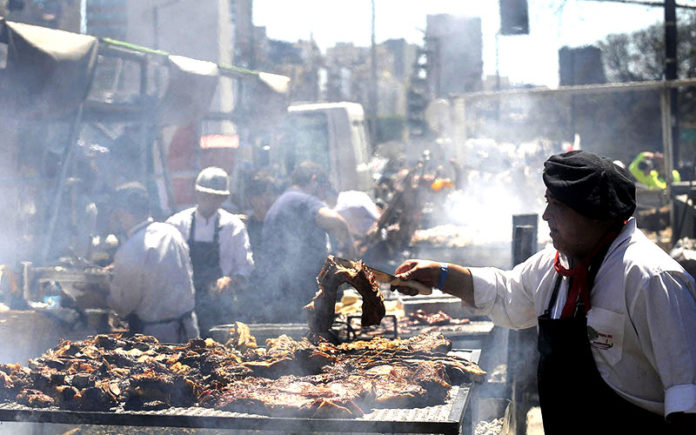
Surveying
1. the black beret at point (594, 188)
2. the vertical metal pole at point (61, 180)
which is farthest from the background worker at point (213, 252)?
the black beret at point (594, 188)

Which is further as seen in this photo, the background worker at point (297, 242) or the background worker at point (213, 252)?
the background worker at point (297, 242)

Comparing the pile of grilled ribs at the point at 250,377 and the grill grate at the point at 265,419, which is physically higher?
the pile of grilled ribs at the point at 250,377

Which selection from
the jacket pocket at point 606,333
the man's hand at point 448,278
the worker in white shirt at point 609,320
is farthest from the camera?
the man's hand at point 448,278

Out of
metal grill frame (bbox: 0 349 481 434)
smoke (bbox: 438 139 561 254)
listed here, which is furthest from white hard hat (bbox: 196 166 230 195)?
smoke (bbox: 438 139 561 254)

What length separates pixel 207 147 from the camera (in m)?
11.5

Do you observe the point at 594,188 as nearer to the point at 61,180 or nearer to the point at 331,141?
the point at 61,180

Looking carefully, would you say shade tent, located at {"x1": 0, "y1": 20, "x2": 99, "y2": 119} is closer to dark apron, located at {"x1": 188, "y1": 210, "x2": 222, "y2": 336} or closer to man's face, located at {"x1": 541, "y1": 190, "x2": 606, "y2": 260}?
dark apron, located at {"x1": 188, "y1": 210, "x2": 222, "y2": 336}

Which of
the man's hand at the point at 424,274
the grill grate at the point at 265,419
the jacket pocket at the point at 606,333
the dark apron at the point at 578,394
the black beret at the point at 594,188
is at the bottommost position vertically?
the grill grate at the point at 265,419

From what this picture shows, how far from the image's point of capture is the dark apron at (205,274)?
6.70 m

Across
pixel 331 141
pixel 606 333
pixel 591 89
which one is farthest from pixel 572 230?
pixel 591 89

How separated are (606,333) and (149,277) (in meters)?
4.10

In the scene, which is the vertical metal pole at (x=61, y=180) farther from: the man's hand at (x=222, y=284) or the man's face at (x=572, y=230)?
the man's face at (x=572, y=230)

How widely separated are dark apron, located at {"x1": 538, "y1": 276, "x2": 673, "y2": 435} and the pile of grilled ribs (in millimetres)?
889

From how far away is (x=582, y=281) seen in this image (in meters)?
2.81
